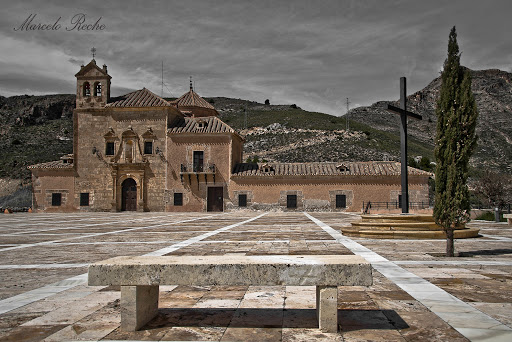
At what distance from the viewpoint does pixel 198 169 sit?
2942 cm

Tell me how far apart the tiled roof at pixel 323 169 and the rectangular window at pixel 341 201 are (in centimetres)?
160

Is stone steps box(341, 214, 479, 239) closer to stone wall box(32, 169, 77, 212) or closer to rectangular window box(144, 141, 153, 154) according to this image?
rectangular window box(144, 141, 153, 154)

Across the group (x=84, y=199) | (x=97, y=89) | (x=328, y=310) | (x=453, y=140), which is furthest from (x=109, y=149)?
(x=328, y=310)

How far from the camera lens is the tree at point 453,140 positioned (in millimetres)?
7578

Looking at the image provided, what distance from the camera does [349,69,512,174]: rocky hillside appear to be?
57.9m

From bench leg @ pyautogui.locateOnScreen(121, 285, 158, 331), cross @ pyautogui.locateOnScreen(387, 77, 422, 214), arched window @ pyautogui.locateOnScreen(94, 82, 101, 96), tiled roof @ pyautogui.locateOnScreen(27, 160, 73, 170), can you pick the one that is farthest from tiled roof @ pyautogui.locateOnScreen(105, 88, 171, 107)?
bench leg @ pyautogui.locateOnScreen(121, 285, 158, 331)

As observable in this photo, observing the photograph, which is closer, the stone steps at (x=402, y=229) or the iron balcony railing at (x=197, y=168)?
the stone steps at (x=402, y=229)

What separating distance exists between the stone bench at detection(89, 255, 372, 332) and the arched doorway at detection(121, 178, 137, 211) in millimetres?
27711

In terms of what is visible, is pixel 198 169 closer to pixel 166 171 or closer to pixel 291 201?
pixel 166 171

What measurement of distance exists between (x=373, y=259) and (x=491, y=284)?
6.84ft

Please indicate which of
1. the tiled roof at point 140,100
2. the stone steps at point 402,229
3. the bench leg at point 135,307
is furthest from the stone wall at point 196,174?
the bench leg at point 135,307

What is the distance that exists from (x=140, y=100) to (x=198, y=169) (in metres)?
7.15

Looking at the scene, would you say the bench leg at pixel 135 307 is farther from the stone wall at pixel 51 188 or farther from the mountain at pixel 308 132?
the mountain at pixel 308 132

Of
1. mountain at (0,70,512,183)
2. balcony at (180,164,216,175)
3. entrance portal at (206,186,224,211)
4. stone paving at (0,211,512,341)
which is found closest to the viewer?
stone paving at (0,211,512,341)
